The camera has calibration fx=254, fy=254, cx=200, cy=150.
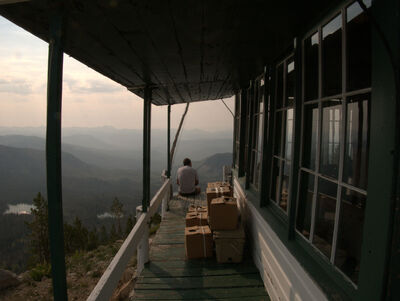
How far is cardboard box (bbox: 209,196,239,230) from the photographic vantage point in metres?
4.36

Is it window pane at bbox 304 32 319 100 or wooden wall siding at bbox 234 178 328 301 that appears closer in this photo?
wooden wall siding at bbox 234 178 328 301

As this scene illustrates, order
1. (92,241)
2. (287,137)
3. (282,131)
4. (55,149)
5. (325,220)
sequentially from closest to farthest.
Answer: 1. (55,149)
2. (325,220)
3. (287,137)
4. (282,131)
5. (92,241)

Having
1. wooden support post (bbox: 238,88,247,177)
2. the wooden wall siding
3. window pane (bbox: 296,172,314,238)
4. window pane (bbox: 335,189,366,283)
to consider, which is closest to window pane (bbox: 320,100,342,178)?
window pane (bbox: 296,172,314,238)

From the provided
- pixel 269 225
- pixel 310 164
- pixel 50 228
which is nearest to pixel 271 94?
pixel 310 164

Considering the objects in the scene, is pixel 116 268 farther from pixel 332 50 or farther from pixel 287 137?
pixel 332 50

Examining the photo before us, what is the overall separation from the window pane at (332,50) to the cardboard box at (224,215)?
7.93 feet

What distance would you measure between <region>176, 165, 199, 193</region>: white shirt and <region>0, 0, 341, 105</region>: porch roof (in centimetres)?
493

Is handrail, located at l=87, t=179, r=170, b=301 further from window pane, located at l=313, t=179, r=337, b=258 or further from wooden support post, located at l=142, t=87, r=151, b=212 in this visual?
window pane, located at l=313, t=179, r=337, b=258

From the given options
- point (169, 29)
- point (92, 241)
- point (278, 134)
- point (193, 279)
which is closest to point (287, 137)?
point (278, 134)

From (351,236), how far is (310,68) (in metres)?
1.84

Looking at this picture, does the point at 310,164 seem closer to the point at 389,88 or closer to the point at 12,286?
the point at 389,88

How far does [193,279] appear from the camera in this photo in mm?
3889

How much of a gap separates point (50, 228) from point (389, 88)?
2295 mm

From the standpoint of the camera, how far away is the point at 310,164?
255 centimetres
